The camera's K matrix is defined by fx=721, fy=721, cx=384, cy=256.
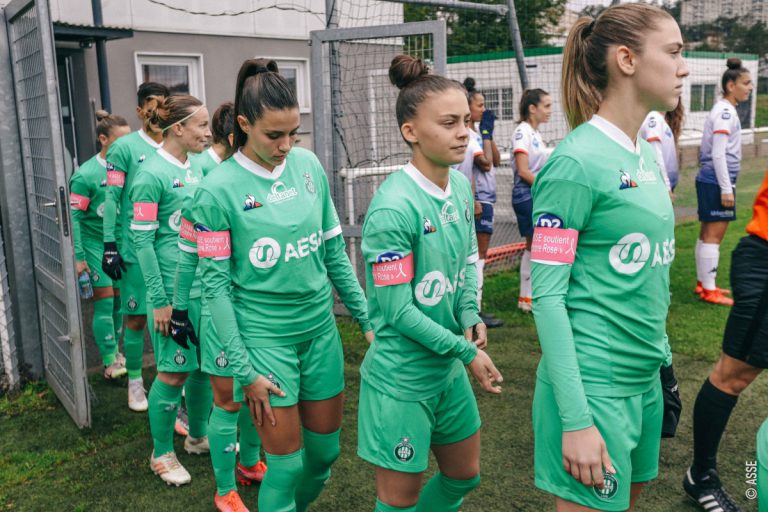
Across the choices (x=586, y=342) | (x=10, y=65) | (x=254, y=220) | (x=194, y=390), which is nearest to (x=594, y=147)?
(x=586, y=342)

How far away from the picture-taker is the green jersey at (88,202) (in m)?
5.56

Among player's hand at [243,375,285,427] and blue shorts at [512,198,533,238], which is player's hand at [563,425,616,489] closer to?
player's hand at [243,375,285,427]

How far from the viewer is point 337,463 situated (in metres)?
3.98

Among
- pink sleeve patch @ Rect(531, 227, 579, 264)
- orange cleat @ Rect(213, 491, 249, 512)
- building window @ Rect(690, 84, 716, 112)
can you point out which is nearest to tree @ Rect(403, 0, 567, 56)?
building window @ Rect(690, 84, 716, 112)

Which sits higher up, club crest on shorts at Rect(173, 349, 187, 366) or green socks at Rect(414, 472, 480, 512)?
club crest on shorts at Rect(173, 349, 187, 366)

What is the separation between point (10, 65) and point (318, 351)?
3627mm

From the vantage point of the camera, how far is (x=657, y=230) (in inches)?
74.9

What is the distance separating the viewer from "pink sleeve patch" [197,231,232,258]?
8.87ft

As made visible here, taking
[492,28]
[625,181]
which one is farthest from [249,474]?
[492,28]

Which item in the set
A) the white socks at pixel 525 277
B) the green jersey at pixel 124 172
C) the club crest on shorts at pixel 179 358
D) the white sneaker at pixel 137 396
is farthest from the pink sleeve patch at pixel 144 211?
the white socks at pixel 525 277

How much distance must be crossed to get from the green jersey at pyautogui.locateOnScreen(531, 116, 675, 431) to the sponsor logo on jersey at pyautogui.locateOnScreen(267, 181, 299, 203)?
119cm

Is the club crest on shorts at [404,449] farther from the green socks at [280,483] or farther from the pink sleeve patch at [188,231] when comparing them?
the pink sleeve patch at [188,231]

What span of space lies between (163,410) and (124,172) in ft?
5.37

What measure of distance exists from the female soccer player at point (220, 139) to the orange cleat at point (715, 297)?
510cm
